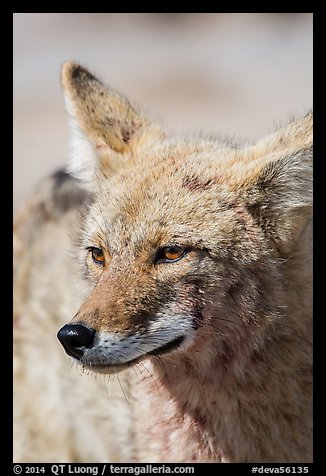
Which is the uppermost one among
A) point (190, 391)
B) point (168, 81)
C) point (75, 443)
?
point (168, 81)

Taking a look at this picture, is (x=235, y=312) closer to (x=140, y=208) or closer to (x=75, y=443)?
(x=140, y=208)

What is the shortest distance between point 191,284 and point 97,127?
4.97ft

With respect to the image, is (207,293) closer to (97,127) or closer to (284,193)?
(284,193)

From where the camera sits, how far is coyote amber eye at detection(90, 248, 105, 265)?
14.7ft

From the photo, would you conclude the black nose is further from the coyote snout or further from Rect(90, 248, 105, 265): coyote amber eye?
Rect(90, 248, 105, 265): coyote amber eye

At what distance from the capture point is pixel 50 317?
6.23 metres

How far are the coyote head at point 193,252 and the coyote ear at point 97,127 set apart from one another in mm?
290

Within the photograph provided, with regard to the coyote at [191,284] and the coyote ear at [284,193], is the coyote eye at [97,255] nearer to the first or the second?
the coyote at [191,284]

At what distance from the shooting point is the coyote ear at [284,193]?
430 centimetres

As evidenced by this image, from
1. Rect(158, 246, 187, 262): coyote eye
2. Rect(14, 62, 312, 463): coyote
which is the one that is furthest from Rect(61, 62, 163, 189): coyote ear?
Rect(158, 246, 187, 262): coyote eye

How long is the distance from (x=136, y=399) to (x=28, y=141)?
8.49 meters

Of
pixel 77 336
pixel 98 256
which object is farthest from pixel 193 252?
pixel 77 336

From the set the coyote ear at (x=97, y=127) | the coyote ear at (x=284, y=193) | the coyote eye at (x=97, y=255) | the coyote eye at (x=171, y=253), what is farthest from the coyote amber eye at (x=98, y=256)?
the coyote ear at (x=284, y=193)

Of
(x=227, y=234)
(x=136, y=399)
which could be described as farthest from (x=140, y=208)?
(x=136, y=399)
